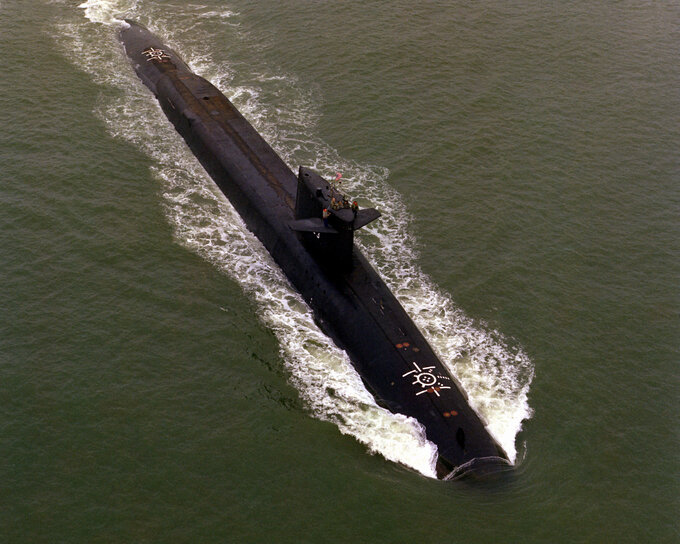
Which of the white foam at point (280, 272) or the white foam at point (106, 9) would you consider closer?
the white foam at point (280, 272)

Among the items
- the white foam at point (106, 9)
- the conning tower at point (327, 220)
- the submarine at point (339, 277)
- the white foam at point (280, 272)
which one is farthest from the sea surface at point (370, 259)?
the conning tower at point (327, 220)

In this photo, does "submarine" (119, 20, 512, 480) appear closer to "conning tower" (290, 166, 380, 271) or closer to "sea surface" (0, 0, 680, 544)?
"conning tower" (290, 166, 380, 271)

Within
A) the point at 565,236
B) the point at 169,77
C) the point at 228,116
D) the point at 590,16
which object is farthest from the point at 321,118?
the point at 590,16

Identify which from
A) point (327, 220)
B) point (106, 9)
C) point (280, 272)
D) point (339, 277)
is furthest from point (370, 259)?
point (106, 9)

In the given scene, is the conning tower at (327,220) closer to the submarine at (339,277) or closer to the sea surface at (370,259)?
the submarine at (339,277)

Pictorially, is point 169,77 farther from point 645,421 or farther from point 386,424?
point 645,421

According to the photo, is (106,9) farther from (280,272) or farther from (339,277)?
(339,277)
